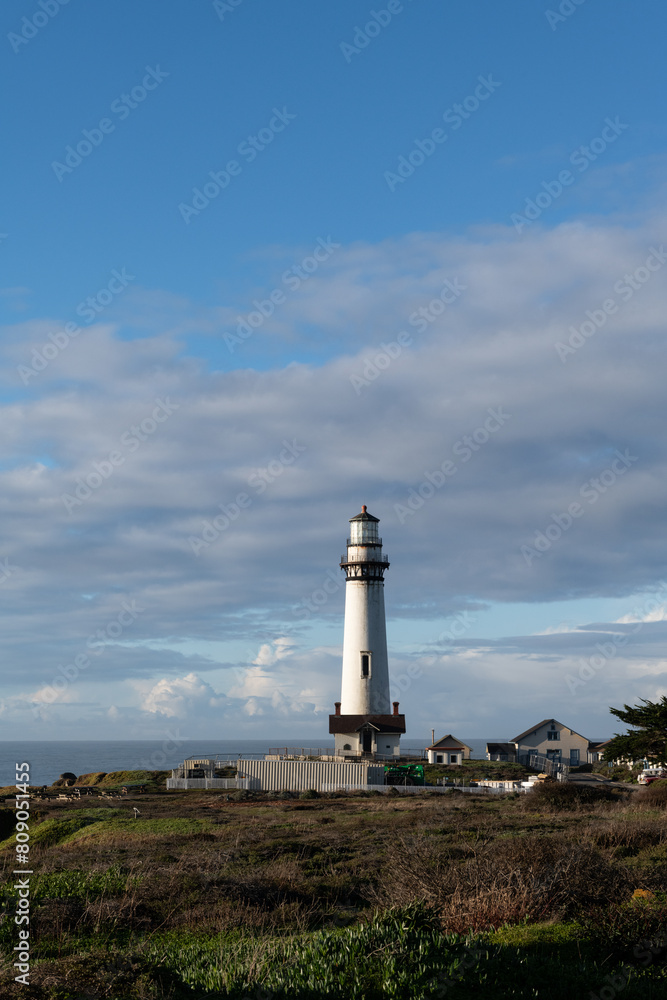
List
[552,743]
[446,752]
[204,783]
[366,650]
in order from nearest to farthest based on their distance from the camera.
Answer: [204,783], [366,650], [446,752], [552,743]

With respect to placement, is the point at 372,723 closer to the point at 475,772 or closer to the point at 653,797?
the point at 475,772

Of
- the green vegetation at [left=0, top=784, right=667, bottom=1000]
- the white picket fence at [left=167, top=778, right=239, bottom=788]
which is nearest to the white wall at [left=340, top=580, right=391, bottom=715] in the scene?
the white picket fence at [left=167, top=778, right=239, bottom=788]

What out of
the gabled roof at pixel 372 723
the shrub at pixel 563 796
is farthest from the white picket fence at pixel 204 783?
the shrub at pixel 563 796

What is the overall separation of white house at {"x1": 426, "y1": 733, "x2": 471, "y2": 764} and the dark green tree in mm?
32307

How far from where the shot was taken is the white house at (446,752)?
6738 centimetres

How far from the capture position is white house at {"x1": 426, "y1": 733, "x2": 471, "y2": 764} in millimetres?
67375

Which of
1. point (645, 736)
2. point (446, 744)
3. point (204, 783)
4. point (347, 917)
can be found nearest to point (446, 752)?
point (446, 744)

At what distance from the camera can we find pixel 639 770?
55.6 metres

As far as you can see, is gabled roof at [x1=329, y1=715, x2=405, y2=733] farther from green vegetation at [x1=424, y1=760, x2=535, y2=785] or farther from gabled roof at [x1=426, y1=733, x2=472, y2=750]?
gabled roof at [x1=426, y1=733, x2=472, y2=750]

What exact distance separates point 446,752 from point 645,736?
113 ft

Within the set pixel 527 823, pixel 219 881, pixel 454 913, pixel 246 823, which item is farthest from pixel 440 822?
pixel 454 913

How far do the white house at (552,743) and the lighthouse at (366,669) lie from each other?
2123cm

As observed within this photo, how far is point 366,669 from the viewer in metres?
56.1

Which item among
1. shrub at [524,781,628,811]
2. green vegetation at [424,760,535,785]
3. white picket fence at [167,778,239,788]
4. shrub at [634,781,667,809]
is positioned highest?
shrub at [634,781,667,809]
